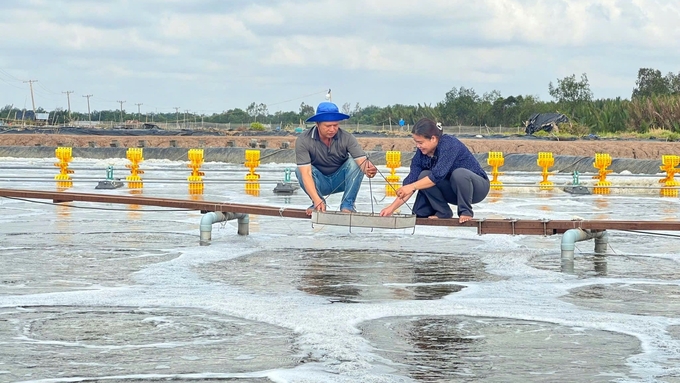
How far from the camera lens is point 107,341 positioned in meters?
5.69

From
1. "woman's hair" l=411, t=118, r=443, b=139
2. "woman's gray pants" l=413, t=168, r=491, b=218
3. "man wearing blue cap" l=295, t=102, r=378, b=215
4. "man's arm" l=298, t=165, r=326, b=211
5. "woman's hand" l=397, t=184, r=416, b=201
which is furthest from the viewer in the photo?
"man wearing blue cap" l=295, t=102, r=378, b=215

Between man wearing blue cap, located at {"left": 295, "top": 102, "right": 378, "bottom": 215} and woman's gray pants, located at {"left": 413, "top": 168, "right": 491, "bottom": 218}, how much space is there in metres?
0.54

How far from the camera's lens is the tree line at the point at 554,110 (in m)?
55.7

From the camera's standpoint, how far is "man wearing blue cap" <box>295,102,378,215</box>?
30.9 ft

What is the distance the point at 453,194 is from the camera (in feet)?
30.6

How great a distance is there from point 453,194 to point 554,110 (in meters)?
66.7

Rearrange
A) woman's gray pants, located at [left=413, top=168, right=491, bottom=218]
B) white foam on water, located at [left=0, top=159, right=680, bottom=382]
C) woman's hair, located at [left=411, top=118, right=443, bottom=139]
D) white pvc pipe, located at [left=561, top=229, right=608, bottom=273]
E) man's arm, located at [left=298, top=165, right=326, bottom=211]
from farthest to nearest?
man's arm, located at [left=298, top=165, right=326, bottom=211], woman's gray pants, located at [left=413, top=168, right=491, bottom=218], white pvc pipe, located at [left=561, top=229, right=608, bottom=273], woman's hair, located at [left=411, top=118, right=443, bottom=139], white foam on water, located at [left=0, top=159, right=680, bottom=382]

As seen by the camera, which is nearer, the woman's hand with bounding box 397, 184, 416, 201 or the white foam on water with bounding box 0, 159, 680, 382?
the white foam on water with bounding box 0, 159, 680, 382

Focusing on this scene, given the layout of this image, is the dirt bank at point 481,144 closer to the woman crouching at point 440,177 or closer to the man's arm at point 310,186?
the woman crouching at point 440,177

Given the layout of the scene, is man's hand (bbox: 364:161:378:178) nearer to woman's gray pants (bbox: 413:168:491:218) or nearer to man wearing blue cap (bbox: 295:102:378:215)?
man wearing blue cap (bbox: 295:102:378:215)

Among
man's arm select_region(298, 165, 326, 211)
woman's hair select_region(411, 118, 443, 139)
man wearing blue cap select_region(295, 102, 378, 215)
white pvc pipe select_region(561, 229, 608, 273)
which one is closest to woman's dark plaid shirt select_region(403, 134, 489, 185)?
woman's hair select_region(411, 118, 443, 139)

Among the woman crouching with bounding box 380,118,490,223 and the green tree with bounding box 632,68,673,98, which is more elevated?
the green tree with bounding box 632,68,673,98

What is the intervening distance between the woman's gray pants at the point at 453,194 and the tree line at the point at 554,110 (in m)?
→ 43.5

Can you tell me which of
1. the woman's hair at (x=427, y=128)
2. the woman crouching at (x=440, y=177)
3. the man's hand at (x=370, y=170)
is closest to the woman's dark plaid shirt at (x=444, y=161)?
the woman crouching at (x=440, y=177)
